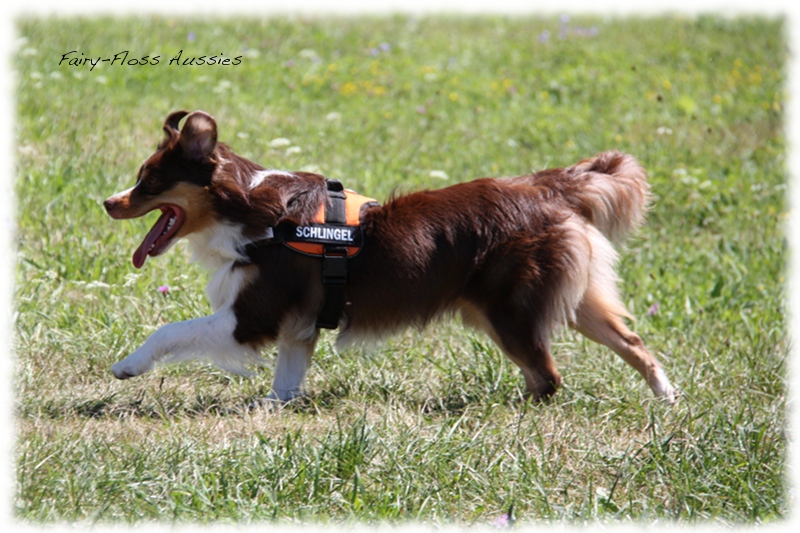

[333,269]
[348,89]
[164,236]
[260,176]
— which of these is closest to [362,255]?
[333,269]

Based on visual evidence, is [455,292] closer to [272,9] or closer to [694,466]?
[694,466]

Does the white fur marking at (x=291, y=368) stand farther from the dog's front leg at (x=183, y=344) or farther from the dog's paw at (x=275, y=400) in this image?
the dog's front leg at (x=183, y=344)

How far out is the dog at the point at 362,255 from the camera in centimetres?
449

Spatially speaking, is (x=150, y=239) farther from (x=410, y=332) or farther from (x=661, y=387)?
(x=661, y=387)

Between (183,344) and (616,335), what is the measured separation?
220 cm

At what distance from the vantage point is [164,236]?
14.9 feet

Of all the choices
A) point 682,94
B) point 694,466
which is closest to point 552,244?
point 694,466

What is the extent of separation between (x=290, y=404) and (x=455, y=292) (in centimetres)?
101

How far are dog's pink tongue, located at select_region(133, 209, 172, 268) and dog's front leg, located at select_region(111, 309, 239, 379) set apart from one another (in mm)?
362

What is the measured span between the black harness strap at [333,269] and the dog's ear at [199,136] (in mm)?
631

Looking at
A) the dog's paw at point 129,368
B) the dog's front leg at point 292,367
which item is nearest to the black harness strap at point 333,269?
the dog's front leg at point 292,367

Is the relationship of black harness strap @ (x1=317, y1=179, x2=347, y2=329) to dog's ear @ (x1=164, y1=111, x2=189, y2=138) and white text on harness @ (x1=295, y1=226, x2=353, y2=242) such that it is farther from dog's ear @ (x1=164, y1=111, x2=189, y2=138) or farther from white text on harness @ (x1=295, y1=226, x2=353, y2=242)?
dog's ear @ (x1=164, y1=111, x2=189, y2=138)

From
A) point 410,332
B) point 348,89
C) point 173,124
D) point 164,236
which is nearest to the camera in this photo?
point 164,236

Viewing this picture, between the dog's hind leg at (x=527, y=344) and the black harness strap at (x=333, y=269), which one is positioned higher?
the black harness strap at (x=333, y=269)
